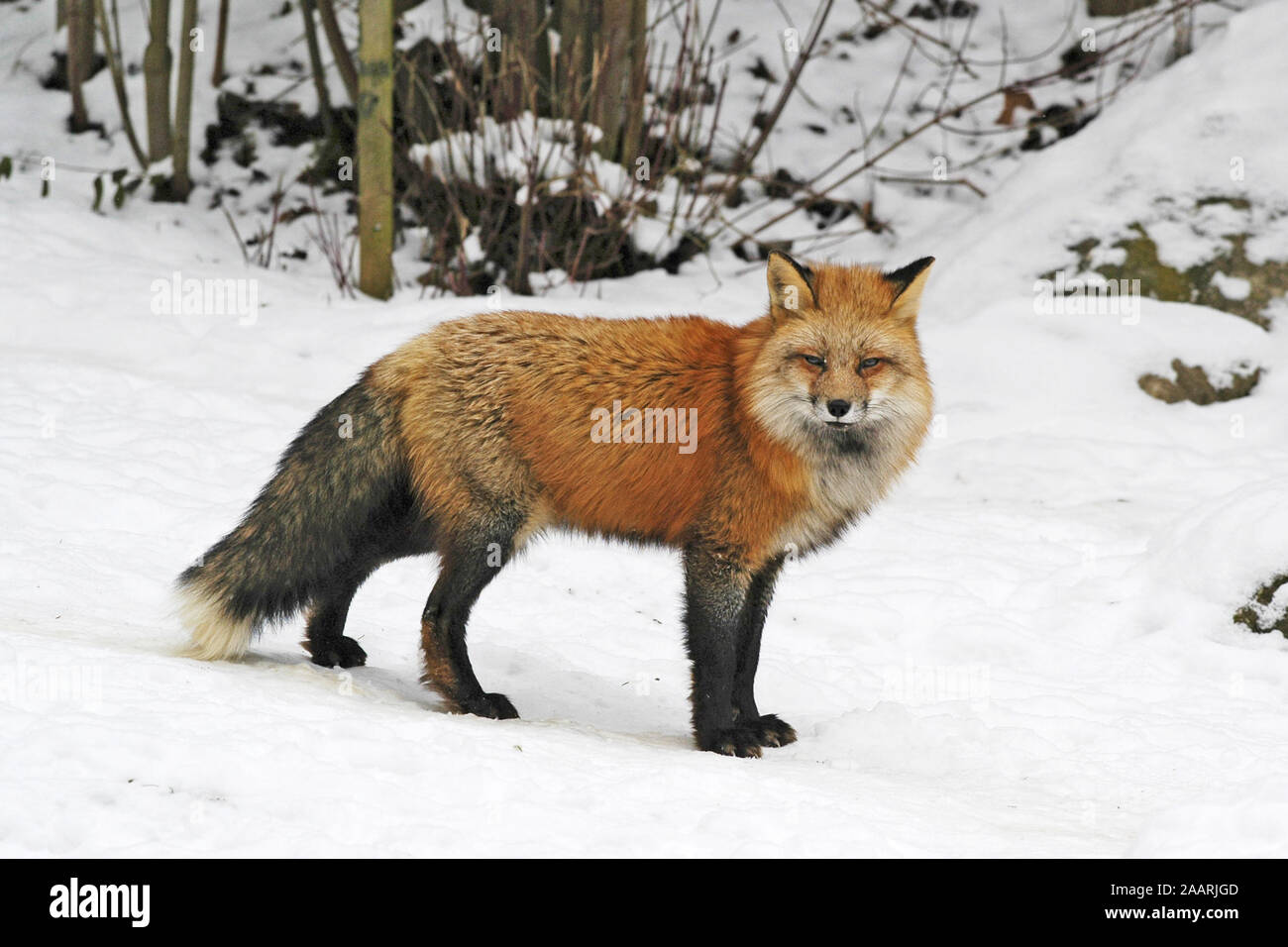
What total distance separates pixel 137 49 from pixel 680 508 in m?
10.1

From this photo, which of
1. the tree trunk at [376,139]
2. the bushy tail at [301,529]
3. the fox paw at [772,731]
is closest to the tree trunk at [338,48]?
the tree trunk at [376,139]

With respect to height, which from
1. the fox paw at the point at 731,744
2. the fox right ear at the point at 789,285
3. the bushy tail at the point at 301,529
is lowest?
the fox paw at the point at 731,744

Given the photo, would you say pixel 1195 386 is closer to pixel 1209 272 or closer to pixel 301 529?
pixel 1209 272

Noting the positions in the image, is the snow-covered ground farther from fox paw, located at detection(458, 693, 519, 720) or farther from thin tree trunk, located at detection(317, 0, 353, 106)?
thin tree trunk, located at detection(317, 0, 353, 106)

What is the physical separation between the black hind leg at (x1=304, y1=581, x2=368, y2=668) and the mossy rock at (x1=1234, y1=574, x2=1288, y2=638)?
406cm

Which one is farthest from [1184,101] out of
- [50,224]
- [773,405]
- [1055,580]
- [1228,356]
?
[50,224]

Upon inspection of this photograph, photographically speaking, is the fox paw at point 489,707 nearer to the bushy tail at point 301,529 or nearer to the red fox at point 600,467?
the red fox at point 600,467

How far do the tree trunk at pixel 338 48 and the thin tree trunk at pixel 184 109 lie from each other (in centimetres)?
107

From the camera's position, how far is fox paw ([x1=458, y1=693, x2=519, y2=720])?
191 inches

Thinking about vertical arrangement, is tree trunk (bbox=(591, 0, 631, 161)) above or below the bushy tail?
above

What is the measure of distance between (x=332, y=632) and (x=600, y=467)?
4.24 feet

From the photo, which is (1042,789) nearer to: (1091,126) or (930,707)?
(930,707)

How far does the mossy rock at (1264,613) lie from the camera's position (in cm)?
616

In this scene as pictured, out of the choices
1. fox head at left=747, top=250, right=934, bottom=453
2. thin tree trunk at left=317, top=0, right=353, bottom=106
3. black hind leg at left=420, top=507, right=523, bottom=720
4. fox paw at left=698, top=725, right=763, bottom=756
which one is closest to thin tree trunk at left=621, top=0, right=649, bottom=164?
thin tree trunk at left=317, top=0, right=353, bottom=106
